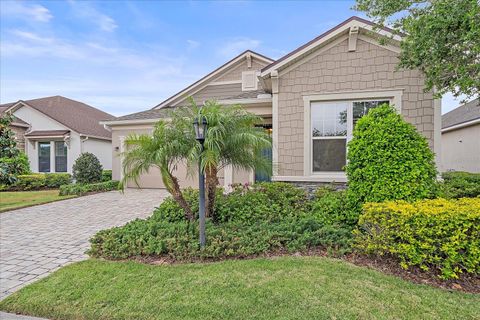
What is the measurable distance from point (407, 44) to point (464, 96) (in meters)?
1.74

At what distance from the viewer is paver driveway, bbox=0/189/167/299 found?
13.8ft

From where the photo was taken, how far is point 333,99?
23.2 ft

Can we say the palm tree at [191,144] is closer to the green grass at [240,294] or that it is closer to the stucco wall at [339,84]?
the green grass at [240,294]

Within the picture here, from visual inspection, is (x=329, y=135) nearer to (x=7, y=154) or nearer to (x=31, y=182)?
(x=7, y=154)

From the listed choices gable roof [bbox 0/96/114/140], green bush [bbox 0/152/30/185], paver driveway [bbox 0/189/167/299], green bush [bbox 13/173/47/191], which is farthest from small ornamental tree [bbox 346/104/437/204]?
gable roof [bbox 0/96/114/140]

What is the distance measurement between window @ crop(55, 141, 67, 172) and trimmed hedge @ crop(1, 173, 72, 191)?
66.4 inches

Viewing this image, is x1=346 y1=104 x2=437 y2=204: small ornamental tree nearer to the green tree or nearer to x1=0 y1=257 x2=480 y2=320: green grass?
the green tree

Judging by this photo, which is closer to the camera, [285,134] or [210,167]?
[210,167]

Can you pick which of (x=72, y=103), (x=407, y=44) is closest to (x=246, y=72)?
(x=407, y=44)

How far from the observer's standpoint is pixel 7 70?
14633 mm

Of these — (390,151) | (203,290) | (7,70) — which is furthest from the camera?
(7,70)

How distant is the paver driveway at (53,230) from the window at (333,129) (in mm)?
5381

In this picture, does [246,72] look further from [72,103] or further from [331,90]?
[72,103]

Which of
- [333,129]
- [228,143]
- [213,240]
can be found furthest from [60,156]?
[333,129]
